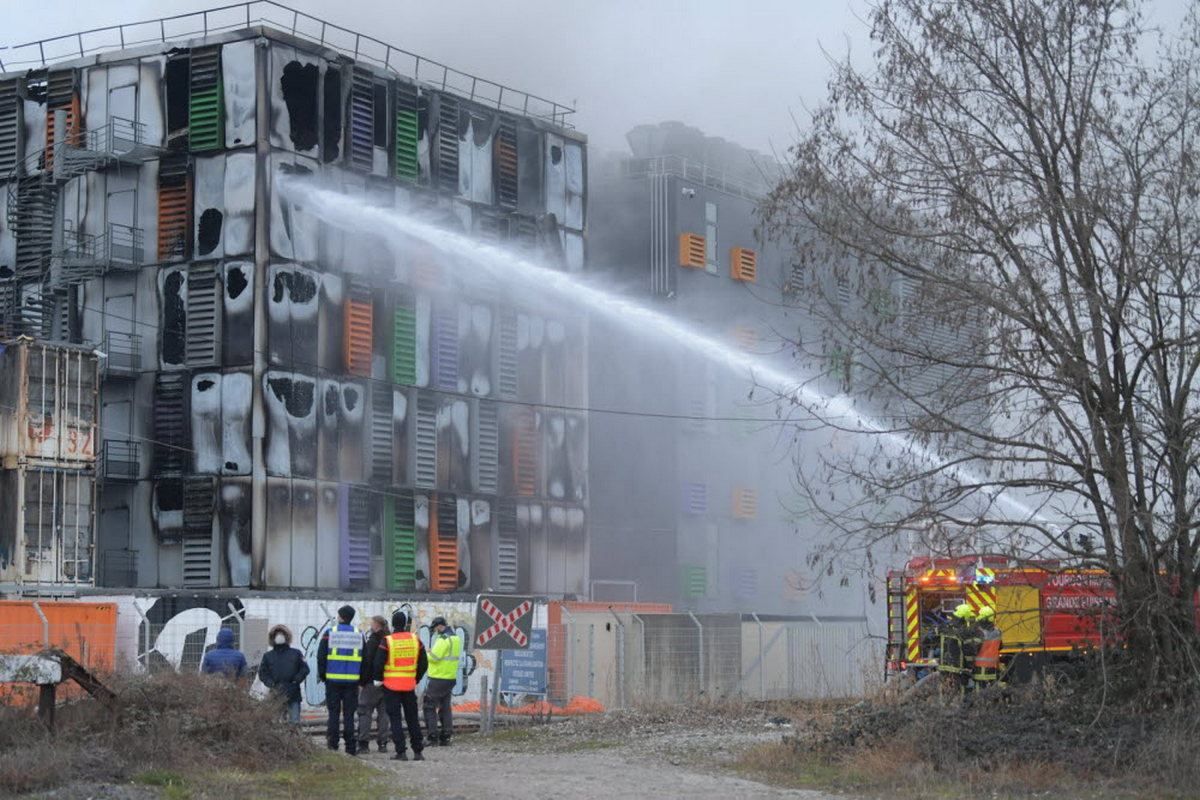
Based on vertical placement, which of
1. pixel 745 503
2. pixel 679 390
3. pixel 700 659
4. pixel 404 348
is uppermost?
pixel 404 348

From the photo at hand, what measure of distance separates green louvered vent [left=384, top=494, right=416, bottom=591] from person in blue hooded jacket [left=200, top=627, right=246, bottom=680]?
22813 mm

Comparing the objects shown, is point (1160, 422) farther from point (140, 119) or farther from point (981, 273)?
point (140, 119)

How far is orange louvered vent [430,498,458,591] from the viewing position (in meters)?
45.6

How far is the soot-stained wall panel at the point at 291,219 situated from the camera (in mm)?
42031

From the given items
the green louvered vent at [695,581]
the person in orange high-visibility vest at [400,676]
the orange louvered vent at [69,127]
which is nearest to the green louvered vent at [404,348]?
the orange louvered vent at [69,127]

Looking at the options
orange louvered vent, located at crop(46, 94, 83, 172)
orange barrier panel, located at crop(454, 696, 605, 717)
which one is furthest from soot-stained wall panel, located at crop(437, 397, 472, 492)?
orange barrier panel, located at crop(454, 696, 605, 717)

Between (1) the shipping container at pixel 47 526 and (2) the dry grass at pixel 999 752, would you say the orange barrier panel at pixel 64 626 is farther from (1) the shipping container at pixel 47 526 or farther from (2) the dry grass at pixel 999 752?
(2) the dry grass at pixel 999 752

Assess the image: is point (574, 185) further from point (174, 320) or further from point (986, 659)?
point (986, 659)

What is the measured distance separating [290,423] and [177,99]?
345 inches

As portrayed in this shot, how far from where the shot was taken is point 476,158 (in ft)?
155

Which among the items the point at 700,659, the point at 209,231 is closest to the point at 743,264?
the point at 209,231

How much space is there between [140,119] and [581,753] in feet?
89.1

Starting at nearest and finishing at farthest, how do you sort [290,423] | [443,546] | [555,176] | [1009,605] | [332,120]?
[1009,605], [290,423], [332,120], [443,546], [555,176]

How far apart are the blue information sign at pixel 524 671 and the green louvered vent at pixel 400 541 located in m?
16.3
